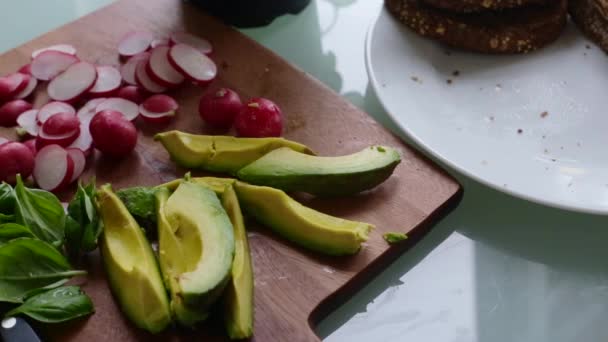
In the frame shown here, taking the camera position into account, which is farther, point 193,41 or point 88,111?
point 193,41

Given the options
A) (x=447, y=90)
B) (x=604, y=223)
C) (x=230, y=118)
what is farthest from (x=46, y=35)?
(x=604, y=223)

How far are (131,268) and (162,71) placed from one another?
20.7 inches

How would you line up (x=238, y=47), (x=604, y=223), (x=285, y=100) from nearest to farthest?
(x=604, y=223) < (x=285, y=100) < (x=238, y=47)

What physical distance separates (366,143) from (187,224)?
394mm

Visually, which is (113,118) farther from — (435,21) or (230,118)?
(435,21)

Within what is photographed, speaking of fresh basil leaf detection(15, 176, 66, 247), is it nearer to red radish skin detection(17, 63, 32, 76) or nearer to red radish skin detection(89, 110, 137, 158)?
red radish skin detection(89, 110, 137, 158)

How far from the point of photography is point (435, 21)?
1.55 metres

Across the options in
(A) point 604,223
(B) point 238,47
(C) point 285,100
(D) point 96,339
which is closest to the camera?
(D) point 96,339

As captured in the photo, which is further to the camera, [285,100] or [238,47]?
[238,47]

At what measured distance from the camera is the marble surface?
1.16 meters

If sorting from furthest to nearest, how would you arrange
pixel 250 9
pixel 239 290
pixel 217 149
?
pixel 250 9 → pixel 217 149 → pixel 239 290

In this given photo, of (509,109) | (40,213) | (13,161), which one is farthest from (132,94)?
(509,109)

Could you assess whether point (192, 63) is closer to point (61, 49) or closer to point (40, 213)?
point (61, 49)

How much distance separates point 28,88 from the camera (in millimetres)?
1514
